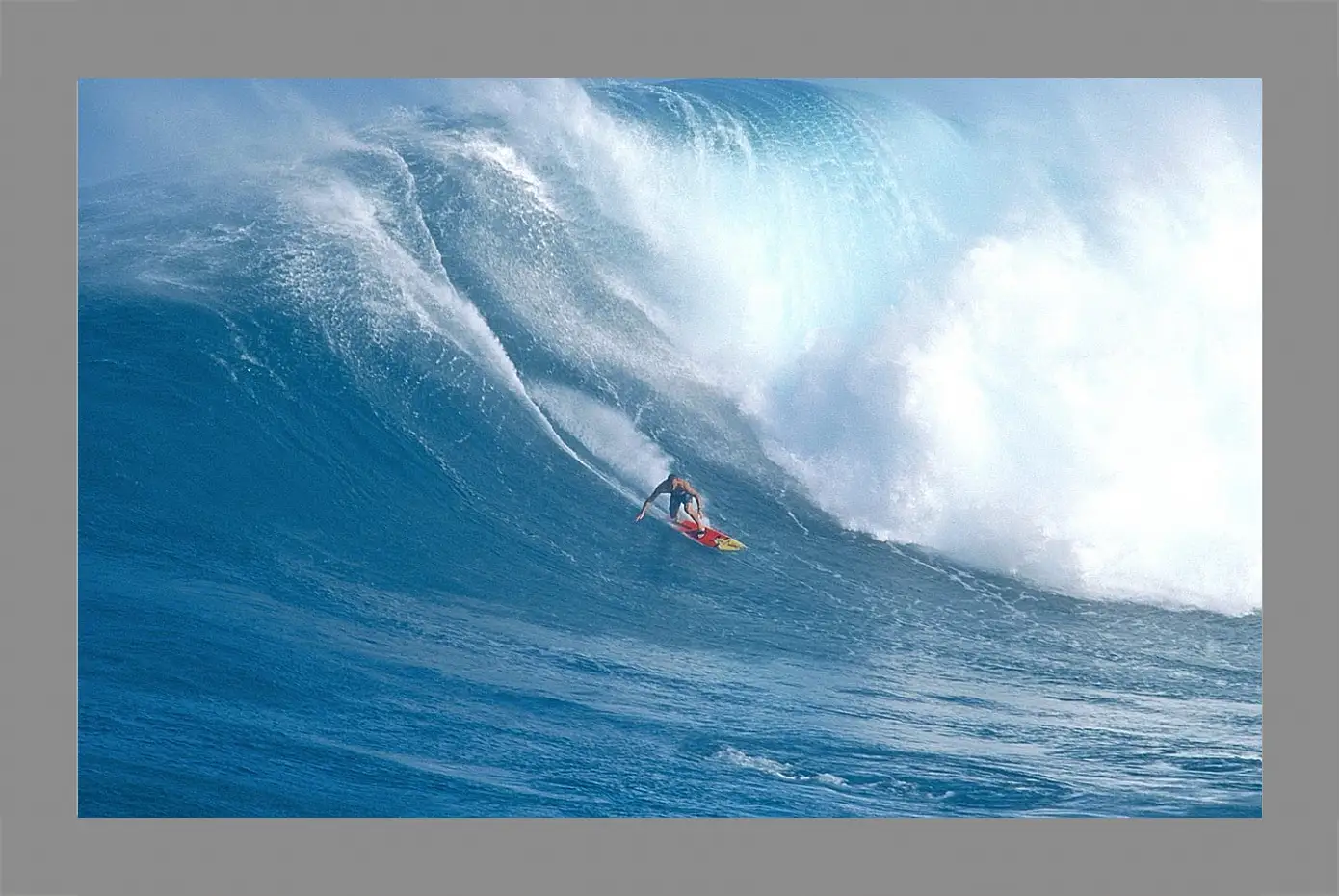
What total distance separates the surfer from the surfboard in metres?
0.03

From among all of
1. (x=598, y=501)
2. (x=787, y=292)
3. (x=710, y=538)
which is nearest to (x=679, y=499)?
(x=710, y=538)

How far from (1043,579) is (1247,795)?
62.7 inches

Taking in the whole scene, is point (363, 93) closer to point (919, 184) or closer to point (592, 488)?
point (592, 488)

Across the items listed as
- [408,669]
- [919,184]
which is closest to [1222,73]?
[919,184]

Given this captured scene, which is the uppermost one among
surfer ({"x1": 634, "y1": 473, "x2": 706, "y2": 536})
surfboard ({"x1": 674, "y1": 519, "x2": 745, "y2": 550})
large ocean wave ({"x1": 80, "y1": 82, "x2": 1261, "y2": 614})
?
large ocean wave ({"x1": 80, "y1": 82, "x2": 1261, "y2": 614})

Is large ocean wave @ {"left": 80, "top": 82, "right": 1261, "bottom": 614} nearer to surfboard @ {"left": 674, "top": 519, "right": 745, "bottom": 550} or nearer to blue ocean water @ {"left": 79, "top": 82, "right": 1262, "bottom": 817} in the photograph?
blue ocean water @ {"left": 79, "top": 82, "right": 1262, "bottom": 817}

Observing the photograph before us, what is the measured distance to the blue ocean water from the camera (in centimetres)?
740

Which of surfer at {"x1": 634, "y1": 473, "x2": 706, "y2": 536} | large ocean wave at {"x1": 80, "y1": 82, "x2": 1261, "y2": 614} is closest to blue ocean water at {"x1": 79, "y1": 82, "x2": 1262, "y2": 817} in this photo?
large ocean wave at {"x1": 80, "y1": 82, "x2": 1261, "y2": 614}

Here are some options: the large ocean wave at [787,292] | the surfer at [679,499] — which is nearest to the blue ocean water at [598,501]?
the large ocean wave at [787,292]

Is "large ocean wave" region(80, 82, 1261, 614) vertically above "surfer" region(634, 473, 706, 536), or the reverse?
"large ocean wave" region(80, 82, 1261, 614)

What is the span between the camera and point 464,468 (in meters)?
8.23

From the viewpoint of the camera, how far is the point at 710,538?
322 inches

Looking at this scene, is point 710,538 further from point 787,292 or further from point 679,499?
point 787,292

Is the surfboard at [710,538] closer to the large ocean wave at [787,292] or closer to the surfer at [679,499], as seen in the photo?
the surfer at [679,499]
